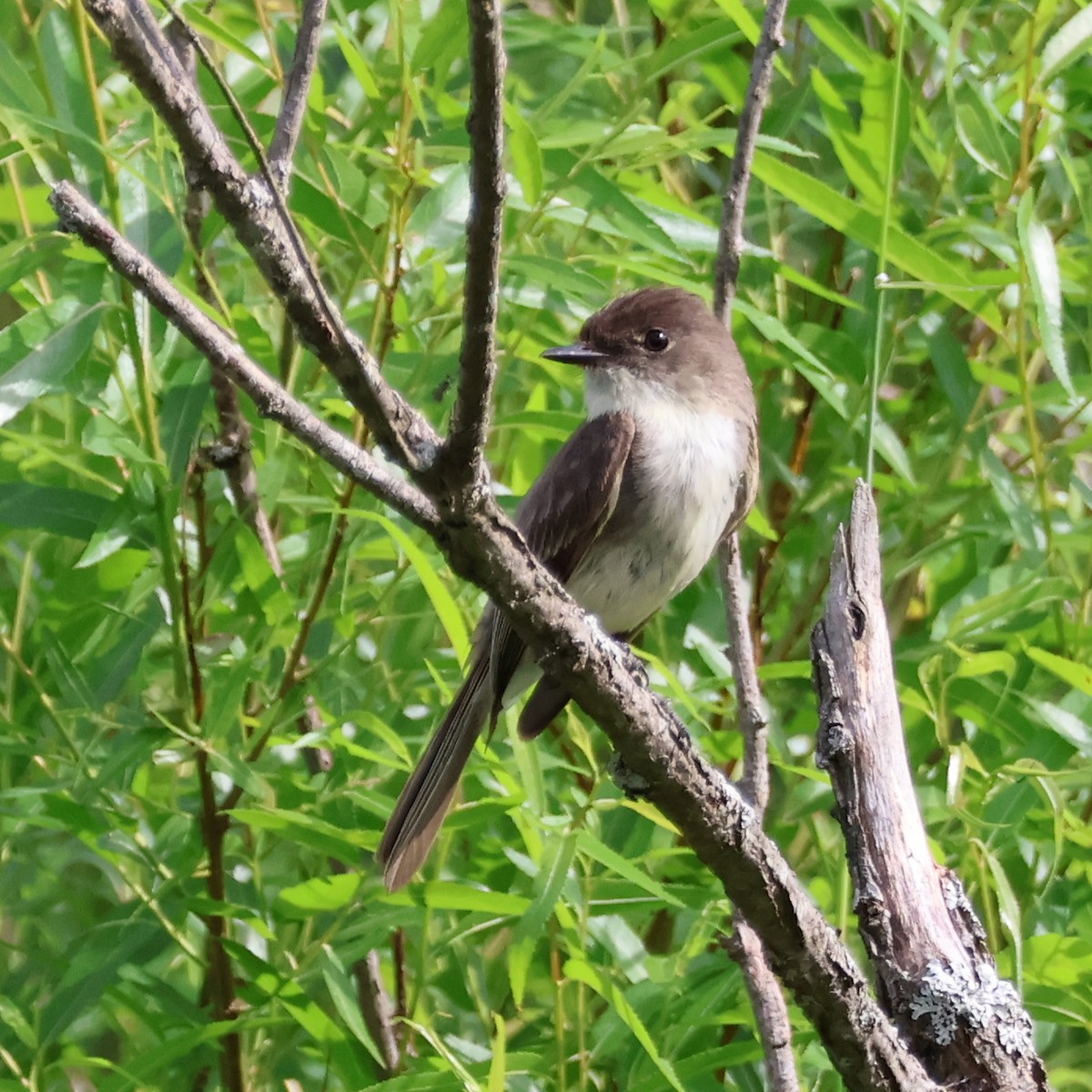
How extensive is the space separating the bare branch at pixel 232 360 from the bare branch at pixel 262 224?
2.9 inches

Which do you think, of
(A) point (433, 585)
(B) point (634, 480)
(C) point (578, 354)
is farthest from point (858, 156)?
(A) point (433, 585)

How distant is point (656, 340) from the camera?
386cm

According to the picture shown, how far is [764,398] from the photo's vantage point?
3.90m

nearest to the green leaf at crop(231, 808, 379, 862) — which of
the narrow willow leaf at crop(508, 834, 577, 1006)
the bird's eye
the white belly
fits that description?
the narrow willow leaf at crop(508, 834, 577, 1006)

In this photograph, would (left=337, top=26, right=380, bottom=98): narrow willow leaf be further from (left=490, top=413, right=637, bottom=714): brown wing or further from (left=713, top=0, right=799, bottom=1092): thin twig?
(left=490, top=413, right=637, bottom=714): brown wing

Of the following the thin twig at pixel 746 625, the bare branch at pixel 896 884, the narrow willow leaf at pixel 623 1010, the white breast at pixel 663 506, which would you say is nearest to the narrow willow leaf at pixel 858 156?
the thin twig at pixel 746 625

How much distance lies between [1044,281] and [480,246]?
1625mm

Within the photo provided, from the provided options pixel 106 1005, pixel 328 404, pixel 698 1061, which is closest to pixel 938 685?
pixel 698 1061

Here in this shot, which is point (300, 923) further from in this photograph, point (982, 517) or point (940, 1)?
point (940, 1)

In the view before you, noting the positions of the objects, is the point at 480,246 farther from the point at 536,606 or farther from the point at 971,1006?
the point at 971,1006

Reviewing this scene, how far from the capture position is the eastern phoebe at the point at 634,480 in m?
3.40

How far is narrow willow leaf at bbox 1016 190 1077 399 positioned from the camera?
9.22ft

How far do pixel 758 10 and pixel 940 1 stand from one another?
376 mm

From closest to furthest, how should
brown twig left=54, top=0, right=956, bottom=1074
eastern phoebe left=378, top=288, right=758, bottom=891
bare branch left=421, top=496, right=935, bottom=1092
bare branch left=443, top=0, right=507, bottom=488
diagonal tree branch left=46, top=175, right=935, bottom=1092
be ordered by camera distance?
bare branch left=443, top=0, right=507, bottom=488 < brown twig left=54, top=0, right=956, bottom=1074 < diagonal tree branch left=46, top=175, right=935, bottom=1092 < bare branch left=421, top=496, right=935, bottom=1092 < eastern phoebe left=378, top=288, right=758, bottom=891
